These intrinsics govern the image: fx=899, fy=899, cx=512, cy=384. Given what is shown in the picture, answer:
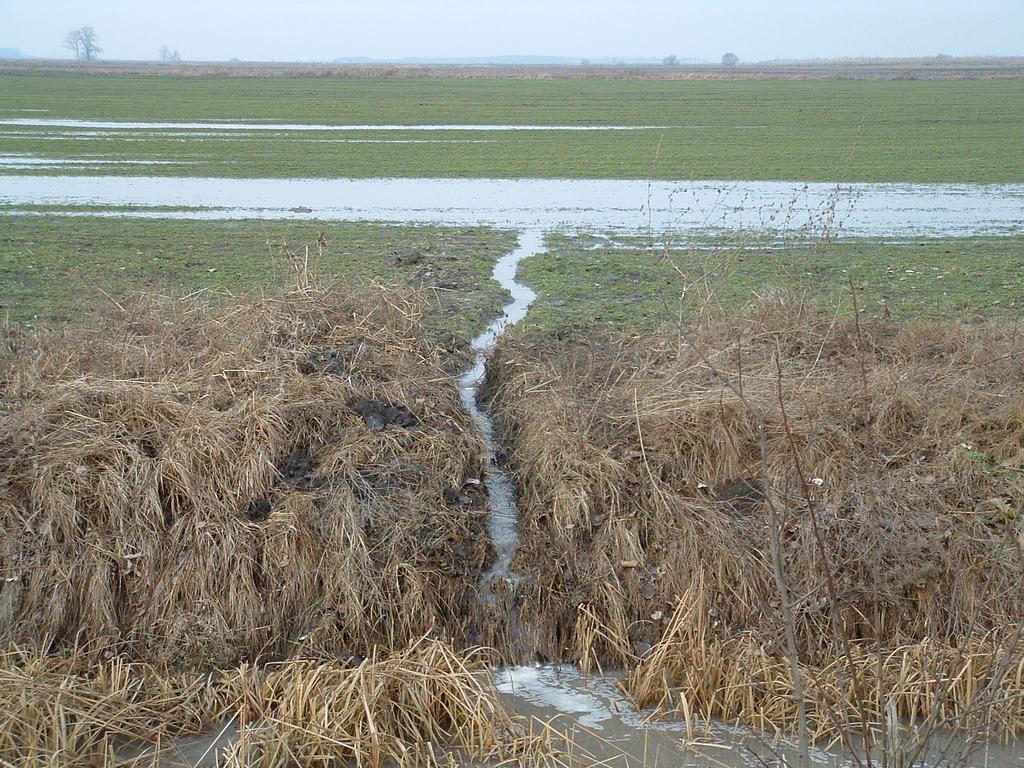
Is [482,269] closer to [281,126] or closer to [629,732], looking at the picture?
[629,732]

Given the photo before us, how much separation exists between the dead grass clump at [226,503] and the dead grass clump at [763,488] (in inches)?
29.4

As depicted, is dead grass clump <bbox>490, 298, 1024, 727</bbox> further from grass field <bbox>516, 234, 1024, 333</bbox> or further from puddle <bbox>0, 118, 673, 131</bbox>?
puddle <bbox>0, 118, 673, 131</bbox>

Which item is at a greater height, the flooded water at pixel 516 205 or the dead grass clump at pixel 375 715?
the flooded water at pixel 516 205

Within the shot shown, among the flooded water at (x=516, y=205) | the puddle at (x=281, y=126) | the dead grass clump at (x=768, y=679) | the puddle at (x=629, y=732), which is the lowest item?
the puddle at (x=629, y=732)

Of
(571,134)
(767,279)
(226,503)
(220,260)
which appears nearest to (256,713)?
(226,503)

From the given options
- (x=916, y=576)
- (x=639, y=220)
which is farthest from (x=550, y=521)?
(x=639, y=220)

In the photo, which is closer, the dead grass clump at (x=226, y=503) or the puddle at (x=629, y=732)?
the puddle at (x=629, y=732)

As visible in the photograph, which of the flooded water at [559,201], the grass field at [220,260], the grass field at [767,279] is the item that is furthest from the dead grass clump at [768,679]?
the flooded water at [559,201]

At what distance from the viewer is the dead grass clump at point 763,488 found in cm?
602

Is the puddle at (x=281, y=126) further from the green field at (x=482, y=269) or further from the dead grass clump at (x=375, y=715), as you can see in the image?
the dead grass clump at (x=375, y=715)

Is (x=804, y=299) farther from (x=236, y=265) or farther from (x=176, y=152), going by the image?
(x=176, y=152)

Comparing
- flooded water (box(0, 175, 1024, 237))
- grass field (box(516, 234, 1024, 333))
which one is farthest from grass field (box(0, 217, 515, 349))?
flooded water (box(0, 175, 1024, 237))

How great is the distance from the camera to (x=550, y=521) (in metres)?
6.71

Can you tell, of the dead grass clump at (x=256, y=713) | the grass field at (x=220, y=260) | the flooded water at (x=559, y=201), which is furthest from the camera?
the flooded water at (x=559, y=201)
